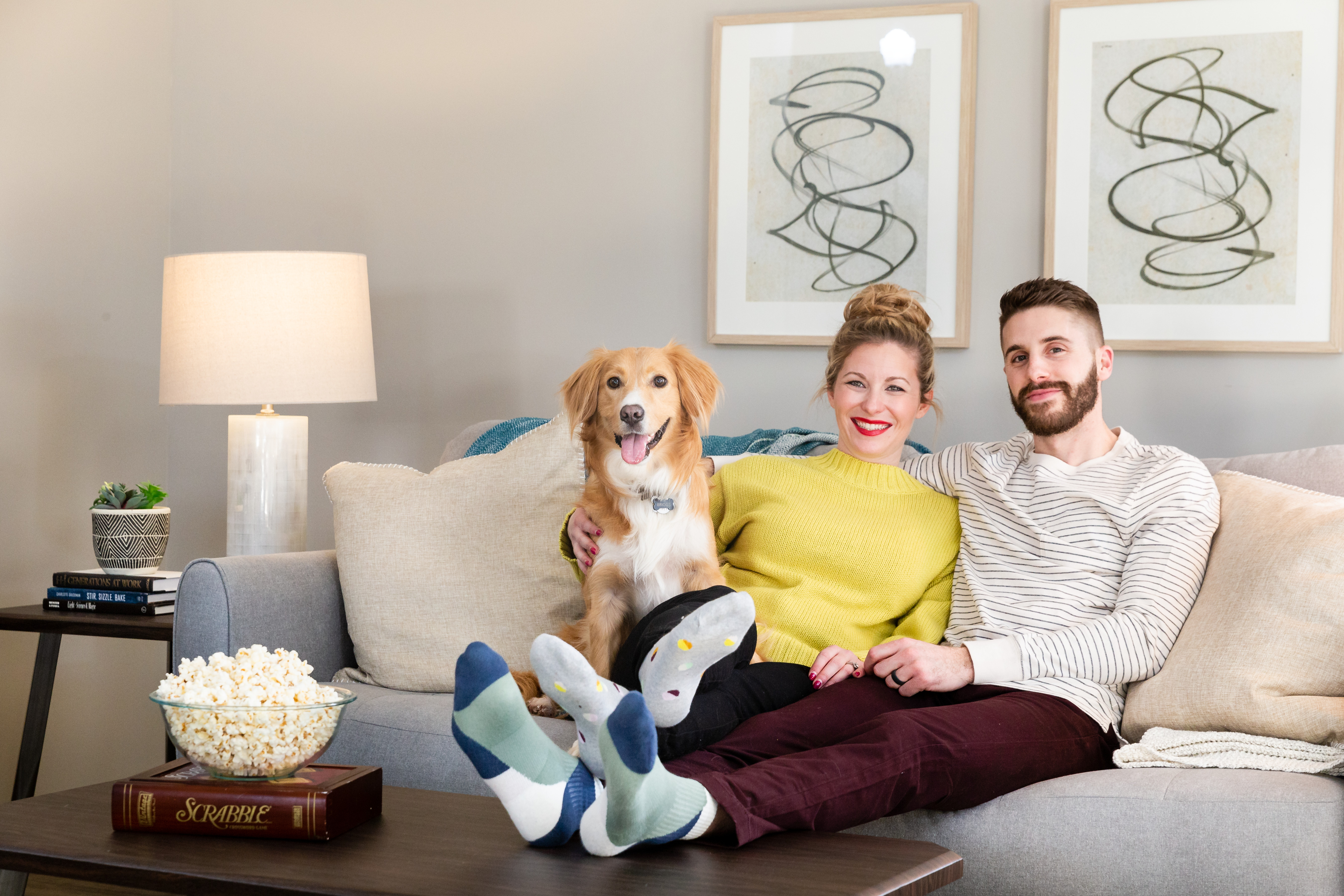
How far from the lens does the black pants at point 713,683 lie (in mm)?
1633

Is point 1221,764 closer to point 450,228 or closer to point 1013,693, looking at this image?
point 1013,693

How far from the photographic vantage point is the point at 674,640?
4.54 ft

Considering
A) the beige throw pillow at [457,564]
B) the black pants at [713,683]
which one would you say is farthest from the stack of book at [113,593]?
the black pants at [713,683]

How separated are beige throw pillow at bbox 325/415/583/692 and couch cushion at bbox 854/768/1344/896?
81cm

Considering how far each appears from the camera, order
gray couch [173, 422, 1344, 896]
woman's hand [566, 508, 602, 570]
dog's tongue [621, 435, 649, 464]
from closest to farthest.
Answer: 1. gray couch [173, 422, 1344, 896]
2. dog's tongue [621, 435, 649, 464]
3. woman's hand [566, 508, 602, 570]

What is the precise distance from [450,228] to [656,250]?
1.91 ft

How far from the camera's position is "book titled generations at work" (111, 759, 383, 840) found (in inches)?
51.4

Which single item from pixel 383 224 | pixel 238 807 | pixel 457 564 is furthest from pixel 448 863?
pixel 383 224

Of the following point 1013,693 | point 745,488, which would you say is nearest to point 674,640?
point 1013,693

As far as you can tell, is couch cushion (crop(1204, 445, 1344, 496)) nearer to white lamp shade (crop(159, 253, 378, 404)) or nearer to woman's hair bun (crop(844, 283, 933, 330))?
woman's hair bun (crop(844, 283, 933, 330))

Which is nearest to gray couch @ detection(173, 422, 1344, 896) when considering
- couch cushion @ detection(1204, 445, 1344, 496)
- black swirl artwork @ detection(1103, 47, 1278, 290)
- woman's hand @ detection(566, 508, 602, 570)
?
woman's hand @ detection(566, 508, 602, 570)

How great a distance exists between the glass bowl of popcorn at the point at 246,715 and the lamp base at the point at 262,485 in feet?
4.30

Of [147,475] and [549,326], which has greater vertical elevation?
[549,326]

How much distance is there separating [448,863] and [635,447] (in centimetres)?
79
